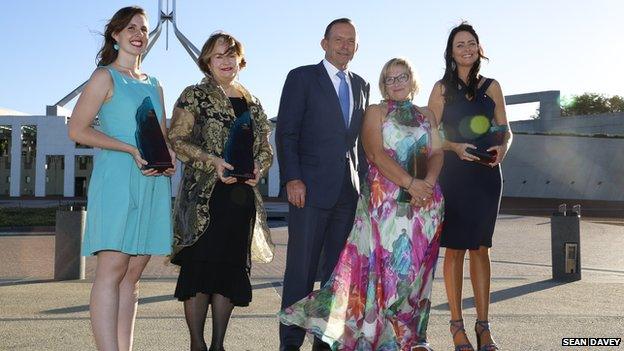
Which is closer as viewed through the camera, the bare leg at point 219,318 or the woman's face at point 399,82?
the bare leg at point 219,318

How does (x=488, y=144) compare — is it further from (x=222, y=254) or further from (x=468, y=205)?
(x=222, y=254)

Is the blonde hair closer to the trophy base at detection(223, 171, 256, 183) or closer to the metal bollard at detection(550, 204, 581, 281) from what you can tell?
the trophy base at detection(223, 171, 256, 183)

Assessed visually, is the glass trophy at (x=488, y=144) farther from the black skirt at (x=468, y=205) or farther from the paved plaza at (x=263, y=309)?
the paved plaza at (x=263, y=309)

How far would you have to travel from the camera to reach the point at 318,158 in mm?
4566

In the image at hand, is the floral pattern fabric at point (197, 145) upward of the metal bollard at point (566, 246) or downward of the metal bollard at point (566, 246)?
upward

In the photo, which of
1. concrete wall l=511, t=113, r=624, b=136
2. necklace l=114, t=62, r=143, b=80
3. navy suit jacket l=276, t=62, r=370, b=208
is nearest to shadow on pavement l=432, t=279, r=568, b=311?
navy suit jacket l=276, t=62, r=370, b=208

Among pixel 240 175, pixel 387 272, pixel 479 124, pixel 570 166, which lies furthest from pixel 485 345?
pixel 570 166

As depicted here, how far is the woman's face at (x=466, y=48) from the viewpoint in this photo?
184 inches

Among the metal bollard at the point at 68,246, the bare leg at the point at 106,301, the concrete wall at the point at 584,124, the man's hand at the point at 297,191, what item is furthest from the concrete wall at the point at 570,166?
the bare leg at the point at 106,301

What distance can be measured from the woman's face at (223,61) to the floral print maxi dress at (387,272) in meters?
1.00

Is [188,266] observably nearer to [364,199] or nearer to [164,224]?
[164,224]

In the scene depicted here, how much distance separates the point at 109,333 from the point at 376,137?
1931 mm

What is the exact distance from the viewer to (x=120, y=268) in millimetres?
3670

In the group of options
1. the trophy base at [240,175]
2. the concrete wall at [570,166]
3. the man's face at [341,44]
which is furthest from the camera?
the concrete wall at [570,166]
